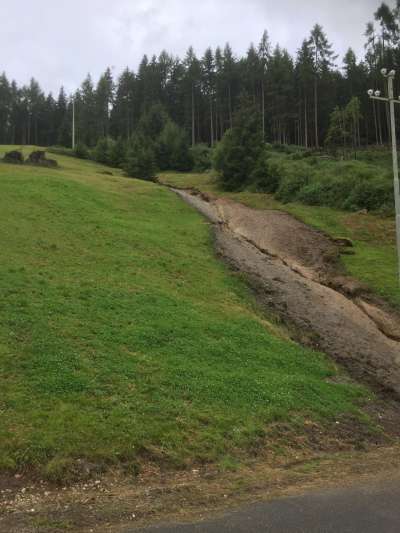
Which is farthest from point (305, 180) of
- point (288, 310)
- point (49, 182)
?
point (288, 310)

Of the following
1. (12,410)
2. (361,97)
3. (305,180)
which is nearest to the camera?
(12,410)

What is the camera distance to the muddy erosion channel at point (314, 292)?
19.0 m

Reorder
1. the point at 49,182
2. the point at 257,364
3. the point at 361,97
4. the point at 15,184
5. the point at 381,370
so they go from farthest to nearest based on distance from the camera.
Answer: the point at 361,97 < the point at 49,182 < the point at 15,184 < the point at 381,370 < the point at 257,364

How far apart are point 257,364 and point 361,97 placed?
7862cm

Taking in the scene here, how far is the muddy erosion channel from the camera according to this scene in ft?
62.5

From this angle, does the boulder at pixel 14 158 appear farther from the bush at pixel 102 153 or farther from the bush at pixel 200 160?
the bush at pixel 200 160

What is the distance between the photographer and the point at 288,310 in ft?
74.1

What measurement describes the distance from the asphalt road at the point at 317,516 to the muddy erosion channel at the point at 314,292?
8.05m

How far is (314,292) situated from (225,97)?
7887 centimetres

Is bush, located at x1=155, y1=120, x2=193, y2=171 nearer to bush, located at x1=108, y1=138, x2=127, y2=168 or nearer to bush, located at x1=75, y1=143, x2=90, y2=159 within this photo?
bush, located at x1=108, y1=138, x2=127, y2=168

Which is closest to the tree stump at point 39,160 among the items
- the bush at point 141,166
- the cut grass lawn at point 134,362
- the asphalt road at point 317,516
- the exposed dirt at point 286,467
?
the bush at point 141,166

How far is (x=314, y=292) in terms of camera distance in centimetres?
2492

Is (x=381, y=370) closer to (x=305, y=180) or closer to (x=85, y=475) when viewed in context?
(x=85, y=475)

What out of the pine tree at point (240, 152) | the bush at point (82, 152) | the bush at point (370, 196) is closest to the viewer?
the bush at point (370, 196)
